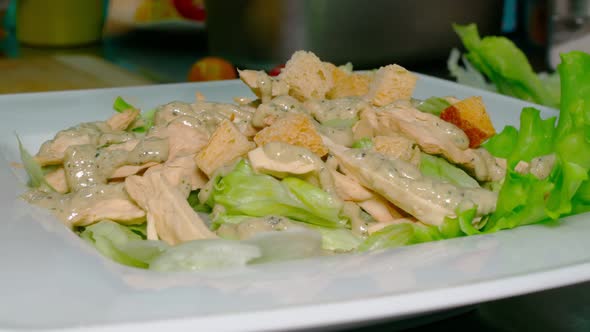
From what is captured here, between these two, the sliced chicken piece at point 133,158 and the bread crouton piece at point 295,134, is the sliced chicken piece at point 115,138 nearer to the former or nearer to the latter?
the sliced chicken piece at point 133,158

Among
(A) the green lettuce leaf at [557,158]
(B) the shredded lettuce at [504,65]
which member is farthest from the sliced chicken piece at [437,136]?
(B) the shredded lettuce at [504,65]

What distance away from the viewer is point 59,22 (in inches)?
201

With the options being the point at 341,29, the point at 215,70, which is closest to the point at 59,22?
the point at 215,70

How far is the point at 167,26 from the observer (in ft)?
17.2

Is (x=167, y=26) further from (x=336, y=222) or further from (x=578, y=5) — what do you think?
(x=336, y=222)

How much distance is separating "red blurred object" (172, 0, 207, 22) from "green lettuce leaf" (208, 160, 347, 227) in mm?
3702

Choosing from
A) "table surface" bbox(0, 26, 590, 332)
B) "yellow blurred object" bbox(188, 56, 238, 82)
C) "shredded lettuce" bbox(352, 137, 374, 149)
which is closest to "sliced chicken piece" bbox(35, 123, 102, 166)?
"shredded lettuce" bbox(352, 137, 374, 149)

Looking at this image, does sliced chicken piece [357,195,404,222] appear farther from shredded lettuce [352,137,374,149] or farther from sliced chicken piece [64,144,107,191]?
sliced chicken piece [64,144,107,191]

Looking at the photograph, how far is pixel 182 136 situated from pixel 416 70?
2.28 metres

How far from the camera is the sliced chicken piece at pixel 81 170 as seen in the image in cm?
176

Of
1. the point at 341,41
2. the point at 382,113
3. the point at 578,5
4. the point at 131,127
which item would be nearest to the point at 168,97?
the point at 131,127

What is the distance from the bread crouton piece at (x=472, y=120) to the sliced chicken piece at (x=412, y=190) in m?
0.27

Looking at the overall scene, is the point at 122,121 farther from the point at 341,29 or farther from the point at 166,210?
the point at 341,29

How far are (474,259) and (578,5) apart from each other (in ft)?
9.17
